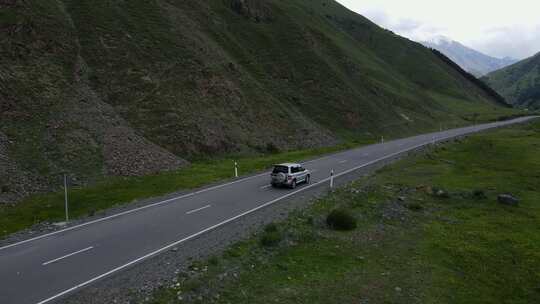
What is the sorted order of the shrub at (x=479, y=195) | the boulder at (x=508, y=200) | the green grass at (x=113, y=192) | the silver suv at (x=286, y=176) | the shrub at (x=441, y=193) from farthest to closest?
the silver suv at (x=286, y=176) → the shrub at (x=441, y=193) → the shrub at (x=479, y=195) → the boulder at (x=508, y=200) → the green grass at (x=113, y=192)

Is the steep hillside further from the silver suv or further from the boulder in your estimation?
the boulder

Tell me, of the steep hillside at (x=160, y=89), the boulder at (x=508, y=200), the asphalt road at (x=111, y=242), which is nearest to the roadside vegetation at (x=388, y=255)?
the boulder at (x=508, y=200)

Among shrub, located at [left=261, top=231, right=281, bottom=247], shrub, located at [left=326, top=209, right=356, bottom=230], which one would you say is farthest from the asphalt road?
shrub, located at [left=326, top=209, right=356, bottom=230]

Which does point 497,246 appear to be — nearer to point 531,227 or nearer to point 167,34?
point 531,227

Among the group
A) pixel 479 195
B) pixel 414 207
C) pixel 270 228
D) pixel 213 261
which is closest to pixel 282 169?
pixel 414 207

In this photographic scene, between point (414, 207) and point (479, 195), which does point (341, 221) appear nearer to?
point (414, 207)

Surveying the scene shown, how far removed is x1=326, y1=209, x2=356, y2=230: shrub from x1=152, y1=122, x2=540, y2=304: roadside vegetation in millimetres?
80

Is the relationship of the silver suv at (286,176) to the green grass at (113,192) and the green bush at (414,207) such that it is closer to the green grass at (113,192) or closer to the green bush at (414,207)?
the green grass at (113,192)

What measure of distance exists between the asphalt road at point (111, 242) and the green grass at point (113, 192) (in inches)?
93.3

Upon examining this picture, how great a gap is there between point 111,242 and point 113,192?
9843mm

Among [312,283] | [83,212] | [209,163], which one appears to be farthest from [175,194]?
[312,283]

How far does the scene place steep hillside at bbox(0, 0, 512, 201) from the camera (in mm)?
31062

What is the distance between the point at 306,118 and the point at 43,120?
37.1 m

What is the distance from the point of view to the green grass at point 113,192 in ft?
71.3
